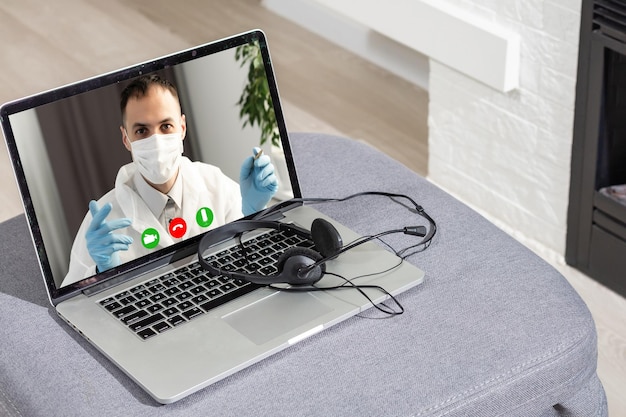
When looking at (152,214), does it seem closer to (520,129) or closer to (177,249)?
(177,249)

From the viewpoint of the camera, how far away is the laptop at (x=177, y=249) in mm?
1175

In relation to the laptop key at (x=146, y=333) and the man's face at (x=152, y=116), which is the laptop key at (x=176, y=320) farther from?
the man's face at (x=152, y=116)

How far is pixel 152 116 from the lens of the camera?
4.33ft

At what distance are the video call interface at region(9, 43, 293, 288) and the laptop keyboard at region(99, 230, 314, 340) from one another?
0.05 metres

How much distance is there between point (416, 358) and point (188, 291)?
0.31 metres

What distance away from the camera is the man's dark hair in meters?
1.30

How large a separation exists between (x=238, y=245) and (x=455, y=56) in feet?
3.52

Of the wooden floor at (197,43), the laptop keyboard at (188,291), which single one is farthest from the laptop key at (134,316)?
the wooden floor at (197,43)

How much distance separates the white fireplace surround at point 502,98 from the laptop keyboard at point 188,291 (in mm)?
917

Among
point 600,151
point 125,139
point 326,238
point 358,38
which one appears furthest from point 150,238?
point 358,38

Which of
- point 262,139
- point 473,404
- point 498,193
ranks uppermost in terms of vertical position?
point 262,139

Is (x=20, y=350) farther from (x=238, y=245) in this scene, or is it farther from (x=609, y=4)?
(x=609, y=4)

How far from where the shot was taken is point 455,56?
2.25 meters

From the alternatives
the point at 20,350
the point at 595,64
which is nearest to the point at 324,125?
the point at 595,64
